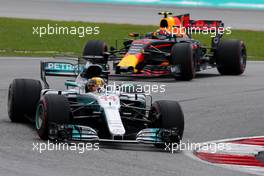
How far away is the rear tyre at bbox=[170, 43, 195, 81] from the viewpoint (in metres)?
21.6

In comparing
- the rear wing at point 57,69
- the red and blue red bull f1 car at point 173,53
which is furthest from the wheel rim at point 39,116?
the red and blue red bull f1 car at point 173,53

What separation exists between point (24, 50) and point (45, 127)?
18.1 metres

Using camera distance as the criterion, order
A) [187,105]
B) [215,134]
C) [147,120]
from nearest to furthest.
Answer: [147,120] < [215,134] < [187,105]

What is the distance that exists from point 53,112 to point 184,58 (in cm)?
978

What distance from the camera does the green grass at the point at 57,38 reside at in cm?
3016

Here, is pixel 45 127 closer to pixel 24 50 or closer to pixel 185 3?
pixel 24 50

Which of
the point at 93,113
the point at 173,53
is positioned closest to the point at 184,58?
the point at 173,53

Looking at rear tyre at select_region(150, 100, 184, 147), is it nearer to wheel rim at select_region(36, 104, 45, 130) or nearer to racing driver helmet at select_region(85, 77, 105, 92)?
racing driver helmet at select_region(85, 77, 105, 92)

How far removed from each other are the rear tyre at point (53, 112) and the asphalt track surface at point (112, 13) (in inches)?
1052

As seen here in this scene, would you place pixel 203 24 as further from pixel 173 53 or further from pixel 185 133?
pixel 185 133

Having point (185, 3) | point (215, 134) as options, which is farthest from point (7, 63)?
point (185, 3)

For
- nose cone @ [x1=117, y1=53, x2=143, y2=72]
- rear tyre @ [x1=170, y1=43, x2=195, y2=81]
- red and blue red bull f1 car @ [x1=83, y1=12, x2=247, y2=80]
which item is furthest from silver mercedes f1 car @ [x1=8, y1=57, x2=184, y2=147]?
nose cone @ [x1=117, y1=53, x2=143, y2=72]

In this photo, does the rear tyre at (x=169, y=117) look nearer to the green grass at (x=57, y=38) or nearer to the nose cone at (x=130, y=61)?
the nose cone at (x=130, y=61)

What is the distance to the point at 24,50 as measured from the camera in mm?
30000
